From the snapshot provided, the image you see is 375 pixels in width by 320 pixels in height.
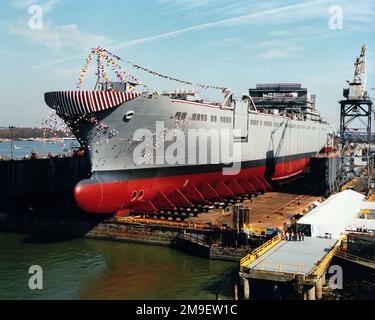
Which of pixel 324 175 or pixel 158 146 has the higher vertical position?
pixel 158 146

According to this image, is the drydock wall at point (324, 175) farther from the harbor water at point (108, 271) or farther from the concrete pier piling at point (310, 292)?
the concrete pier piling at point (310, 292)

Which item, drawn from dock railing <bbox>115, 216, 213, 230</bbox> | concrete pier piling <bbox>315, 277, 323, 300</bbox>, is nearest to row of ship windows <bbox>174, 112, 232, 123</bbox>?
dock railing <bbox>115, 216, 213, 230</bbox>

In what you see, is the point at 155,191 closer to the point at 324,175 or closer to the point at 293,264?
the point at 293,264

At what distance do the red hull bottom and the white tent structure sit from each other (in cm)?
1007

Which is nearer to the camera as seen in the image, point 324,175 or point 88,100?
point 88,100

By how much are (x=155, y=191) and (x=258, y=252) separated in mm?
12328

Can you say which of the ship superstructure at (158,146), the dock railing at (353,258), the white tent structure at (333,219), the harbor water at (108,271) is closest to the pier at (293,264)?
the dock railing at (353,258)

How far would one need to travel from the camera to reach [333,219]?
2855 cm

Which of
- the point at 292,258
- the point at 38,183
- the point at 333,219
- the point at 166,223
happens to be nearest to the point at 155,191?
the point at 166,223

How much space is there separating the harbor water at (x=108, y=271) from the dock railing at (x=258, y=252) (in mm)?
1832

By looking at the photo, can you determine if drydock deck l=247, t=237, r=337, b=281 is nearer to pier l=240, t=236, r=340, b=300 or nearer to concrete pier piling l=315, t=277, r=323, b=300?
pier l=240, t=236, r=340, b=300

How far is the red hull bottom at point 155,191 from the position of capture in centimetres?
3120

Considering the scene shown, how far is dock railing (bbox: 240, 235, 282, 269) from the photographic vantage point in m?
22.4
